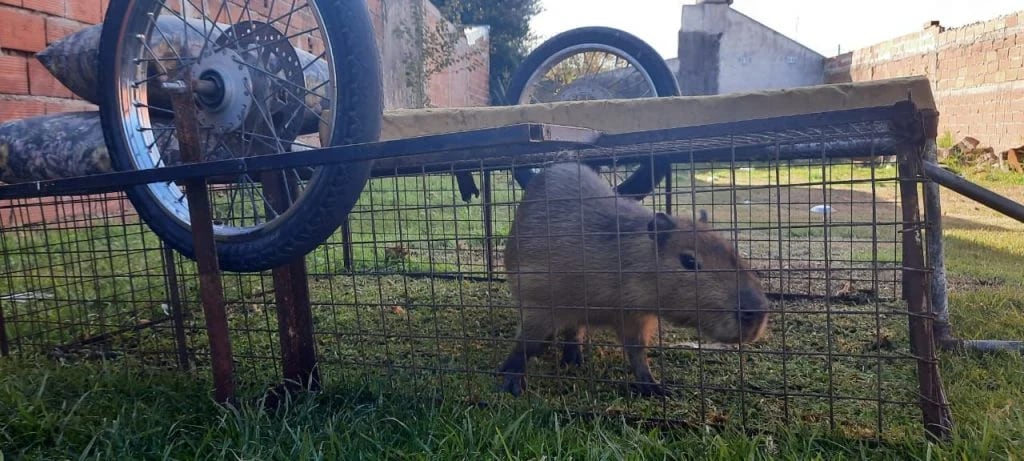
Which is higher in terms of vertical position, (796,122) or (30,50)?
(30,50)

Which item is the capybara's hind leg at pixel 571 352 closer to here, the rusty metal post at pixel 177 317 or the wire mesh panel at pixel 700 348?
the wire mesh panel at pixel 700 348

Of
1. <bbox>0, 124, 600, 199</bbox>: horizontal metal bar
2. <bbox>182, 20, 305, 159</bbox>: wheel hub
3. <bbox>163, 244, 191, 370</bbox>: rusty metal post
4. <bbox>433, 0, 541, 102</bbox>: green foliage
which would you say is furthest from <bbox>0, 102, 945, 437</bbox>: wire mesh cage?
<bbox>433, 0, 541, 102</bbox>: green foliage

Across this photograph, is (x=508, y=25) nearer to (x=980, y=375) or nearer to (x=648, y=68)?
(x=648, y=68)

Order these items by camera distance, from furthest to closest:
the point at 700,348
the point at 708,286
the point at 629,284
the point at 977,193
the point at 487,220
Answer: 1. the point at 487,220
2. the point at 629,284
3. the point at 708,286
4. the point at 977,193
5. the point at 700,348

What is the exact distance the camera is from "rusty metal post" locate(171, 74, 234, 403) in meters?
1.94

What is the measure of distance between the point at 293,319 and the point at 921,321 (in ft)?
6.38

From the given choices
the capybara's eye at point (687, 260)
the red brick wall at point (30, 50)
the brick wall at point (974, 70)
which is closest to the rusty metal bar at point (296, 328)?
the capybara's eye at point (687, 260)

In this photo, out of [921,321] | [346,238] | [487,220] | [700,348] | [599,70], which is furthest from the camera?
[599,70]

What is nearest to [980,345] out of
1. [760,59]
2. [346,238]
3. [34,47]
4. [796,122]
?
[796,122]

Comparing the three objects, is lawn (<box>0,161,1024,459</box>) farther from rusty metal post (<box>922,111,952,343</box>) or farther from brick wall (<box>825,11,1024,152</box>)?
brick wall (<box>825,11,1024,152</box>)

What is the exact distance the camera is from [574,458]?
1732 millimetres

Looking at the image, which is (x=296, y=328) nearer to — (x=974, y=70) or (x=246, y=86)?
(x=246, y=86)

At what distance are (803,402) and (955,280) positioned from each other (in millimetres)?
A: 2373

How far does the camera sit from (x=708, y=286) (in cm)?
245
